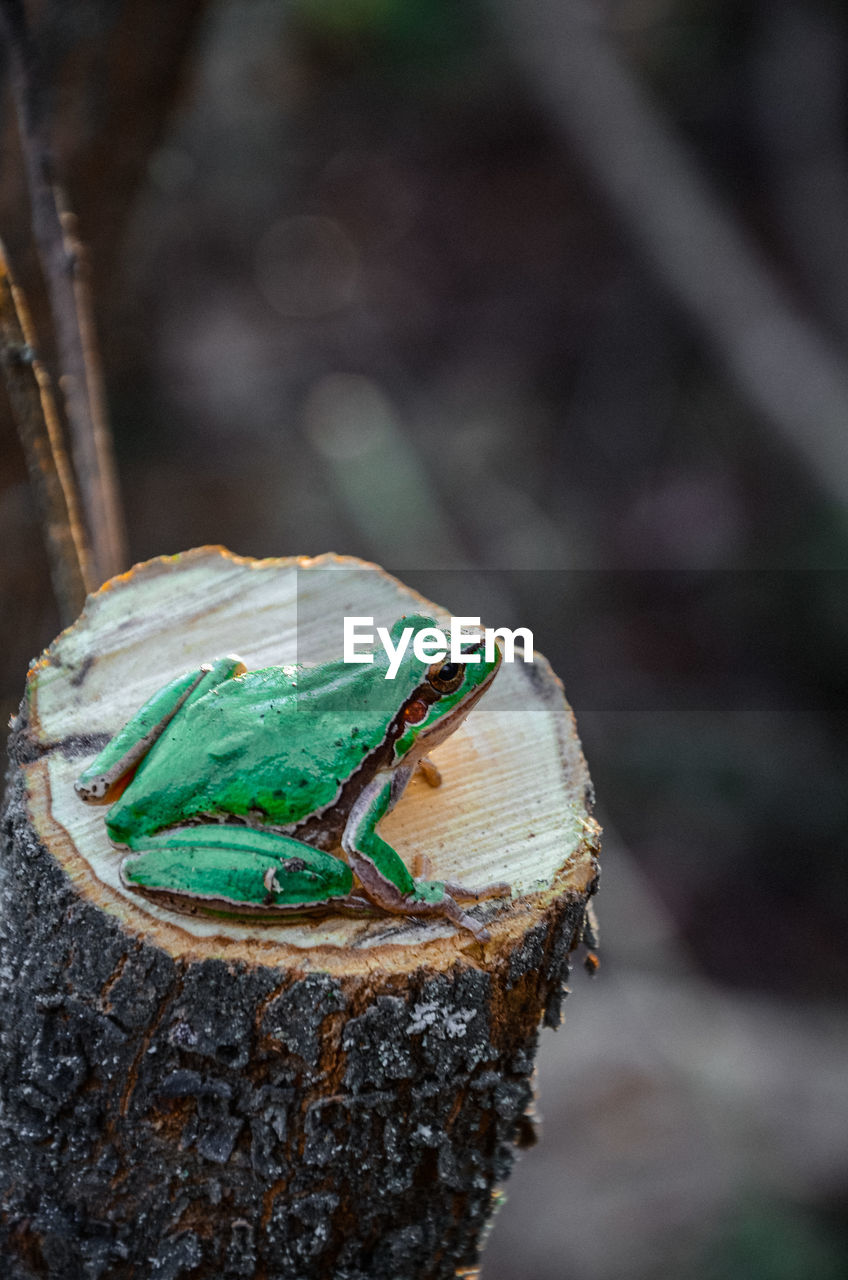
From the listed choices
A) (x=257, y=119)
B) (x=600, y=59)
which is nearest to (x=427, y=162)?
(x=257, y=119)

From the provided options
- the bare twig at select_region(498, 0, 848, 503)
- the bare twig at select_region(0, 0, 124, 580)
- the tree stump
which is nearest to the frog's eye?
the tree stump

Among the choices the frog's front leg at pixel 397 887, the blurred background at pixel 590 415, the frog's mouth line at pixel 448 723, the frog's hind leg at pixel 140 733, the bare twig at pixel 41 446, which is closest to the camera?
the frog's front leg at pixel 397 887

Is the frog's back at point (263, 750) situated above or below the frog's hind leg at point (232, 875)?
above

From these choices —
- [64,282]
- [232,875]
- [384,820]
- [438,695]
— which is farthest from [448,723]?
[64,282]

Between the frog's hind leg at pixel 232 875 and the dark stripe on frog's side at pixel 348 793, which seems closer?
the frog's hind leg at pixel 232 875

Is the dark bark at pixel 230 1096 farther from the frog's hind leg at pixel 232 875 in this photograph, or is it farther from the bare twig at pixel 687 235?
the bare twig at pixel 687 235

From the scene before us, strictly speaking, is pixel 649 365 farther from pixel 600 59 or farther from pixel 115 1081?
pixel 115 1081

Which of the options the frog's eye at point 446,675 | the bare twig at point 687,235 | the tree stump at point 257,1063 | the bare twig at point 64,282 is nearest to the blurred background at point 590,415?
the bare twig at point 687,235

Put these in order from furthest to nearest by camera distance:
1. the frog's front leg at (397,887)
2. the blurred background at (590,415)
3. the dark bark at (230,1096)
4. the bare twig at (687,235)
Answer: the bare twig at (687,235) → the blurred background at (590,415) → the frog's front leg at (397,887) → the dark bark at (230,1096)

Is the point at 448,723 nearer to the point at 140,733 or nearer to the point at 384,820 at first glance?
the point at 384,820
